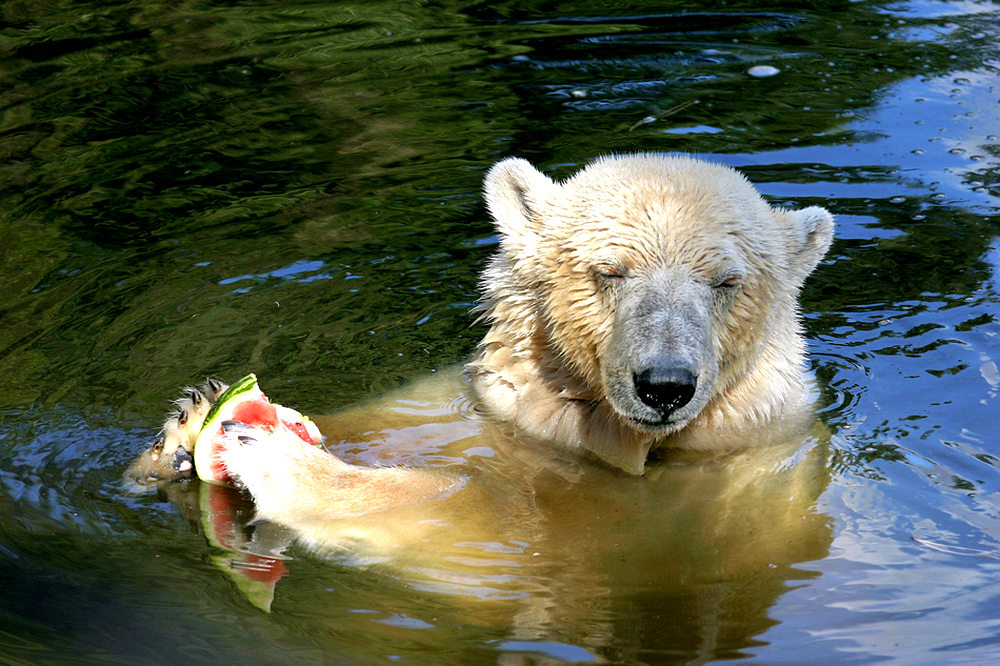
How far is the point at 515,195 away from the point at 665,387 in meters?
1.19

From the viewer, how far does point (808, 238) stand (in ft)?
14.0

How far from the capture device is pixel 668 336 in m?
3.48

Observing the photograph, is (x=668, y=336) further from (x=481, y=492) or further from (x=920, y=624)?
(x=920, y=624)

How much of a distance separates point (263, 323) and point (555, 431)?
1.80m

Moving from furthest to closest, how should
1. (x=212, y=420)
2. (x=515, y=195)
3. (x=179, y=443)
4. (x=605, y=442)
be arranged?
1. (x=515, y=195)
2. (x=605, y=442)
3. (x=179, y=443)
4. (x=212, y=420)

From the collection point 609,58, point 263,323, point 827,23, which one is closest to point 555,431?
point 263,323

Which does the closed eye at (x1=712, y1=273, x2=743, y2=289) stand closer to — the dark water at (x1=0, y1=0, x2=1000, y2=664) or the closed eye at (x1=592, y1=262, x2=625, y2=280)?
the closed eye at (x1=592, y1=262, x2=625, y2=280)

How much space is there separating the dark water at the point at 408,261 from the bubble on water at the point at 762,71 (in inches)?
3.3

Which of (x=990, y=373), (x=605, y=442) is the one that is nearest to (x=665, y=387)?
(x=605, y=442)

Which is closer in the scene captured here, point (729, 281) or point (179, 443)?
point (729, 281)

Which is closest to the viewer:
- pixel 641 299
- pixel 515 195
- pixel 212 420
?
pixel 641 299

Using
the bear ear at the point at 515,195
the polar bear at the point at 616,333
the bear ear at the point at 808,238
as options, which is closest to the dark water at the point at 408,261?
the polar bear at the point at 616,333

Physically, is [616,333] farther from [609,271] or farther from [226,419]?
[226,419]

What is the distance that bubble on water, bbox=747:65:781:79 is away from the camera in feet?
26.8
